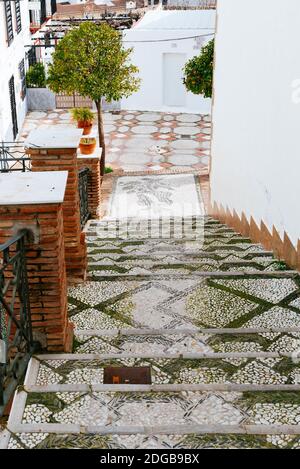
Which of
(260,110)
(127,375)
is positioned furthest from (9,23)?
(127,375)

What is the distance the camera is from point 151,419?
3420 millimetres

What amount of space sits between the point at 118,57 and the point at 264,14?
6.57 meters

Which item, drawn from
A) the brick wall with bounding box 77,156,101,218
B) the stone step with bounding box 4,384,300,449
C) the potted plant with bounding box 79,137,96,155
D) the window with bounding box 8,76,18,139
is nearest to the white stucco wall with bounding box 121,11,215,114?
the window with bounding box 8,76,18,139

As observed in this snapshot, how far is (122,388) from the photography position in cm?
365

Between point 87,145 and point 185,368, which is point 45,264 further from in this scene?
point 87,145

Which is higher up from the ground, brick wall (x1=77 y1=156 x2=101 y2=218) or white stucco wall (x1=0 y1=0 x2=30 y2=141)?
white stucco wall (x1=0 y1=0 x2=30 y2=141)

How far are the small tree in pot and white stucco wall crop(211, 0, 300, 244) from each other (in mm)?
3067

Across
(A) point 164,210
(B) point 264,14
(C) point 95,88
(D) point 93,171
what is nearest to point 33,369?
(B) point 264,14

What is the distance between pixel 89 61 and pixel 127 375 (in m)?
10.5

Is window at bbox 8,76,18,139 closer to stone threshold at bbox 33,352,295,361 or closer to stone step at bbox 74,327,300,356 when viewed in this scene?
stone step at bbox 74,327,300,356

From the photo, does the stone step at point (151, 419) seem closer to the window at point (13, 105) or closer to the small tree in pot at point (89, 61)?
the small tree in pot at point (89, 61)

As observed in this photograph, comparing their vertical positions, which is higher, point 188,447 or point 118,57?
point 118,57

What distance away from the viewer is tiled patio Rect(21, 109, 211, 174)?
52.4 feet
